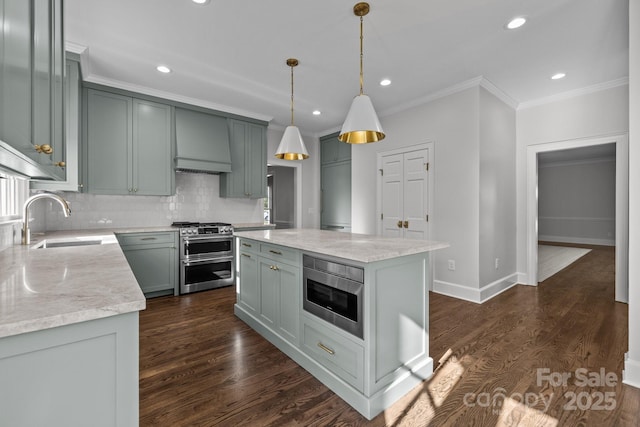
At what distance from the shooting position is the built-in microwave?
1.71 metres

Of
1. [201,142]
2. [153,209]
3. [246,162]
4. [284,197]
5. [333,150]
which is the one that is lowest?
[153,209]

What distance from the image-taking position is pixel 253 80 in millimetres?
3627

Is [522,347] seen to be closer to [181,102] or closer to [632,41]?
[632,41]

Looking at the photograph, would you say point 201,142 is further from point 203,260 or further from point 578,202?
point 578,202

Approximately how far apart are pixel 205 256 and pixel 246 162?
1.65 m

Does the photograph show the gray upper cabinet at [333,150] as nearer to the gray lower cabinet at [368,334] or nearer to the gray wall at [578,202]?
the gray lower cabinet at [368,334]

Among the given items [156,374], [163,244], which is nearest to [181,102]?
[163,244]

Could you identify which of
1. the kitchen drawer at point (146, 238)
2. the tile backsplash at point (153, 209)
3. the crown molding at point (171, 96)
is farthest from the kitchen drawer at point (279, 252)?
the crown molding at point (171, 96)

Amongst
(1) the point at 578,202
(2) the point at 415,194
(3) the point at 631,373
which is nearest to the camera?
(3) the point at 631,373

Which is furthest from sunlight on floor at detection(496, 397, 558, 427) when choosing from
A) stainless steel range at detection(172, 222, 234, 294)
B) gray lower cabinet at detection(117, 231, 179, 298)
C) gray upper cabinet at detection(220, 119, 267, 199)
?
gray upper cabinet at detection(220, 119, 267, 199)

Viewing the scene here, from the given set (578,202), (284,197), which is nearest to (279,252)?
(284,197)

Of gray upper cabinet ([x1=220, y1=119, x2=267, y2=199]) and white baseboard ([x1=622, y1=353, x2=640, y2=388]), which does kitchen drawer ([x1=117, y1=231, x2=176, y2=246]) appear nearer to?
gray upper cabinet ([x1=220, y1=119, x2=267, y2=199])

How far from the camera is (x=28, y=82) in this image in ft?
3.11

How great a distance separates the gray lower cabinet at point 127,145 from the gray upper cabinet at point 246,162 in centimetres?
85
